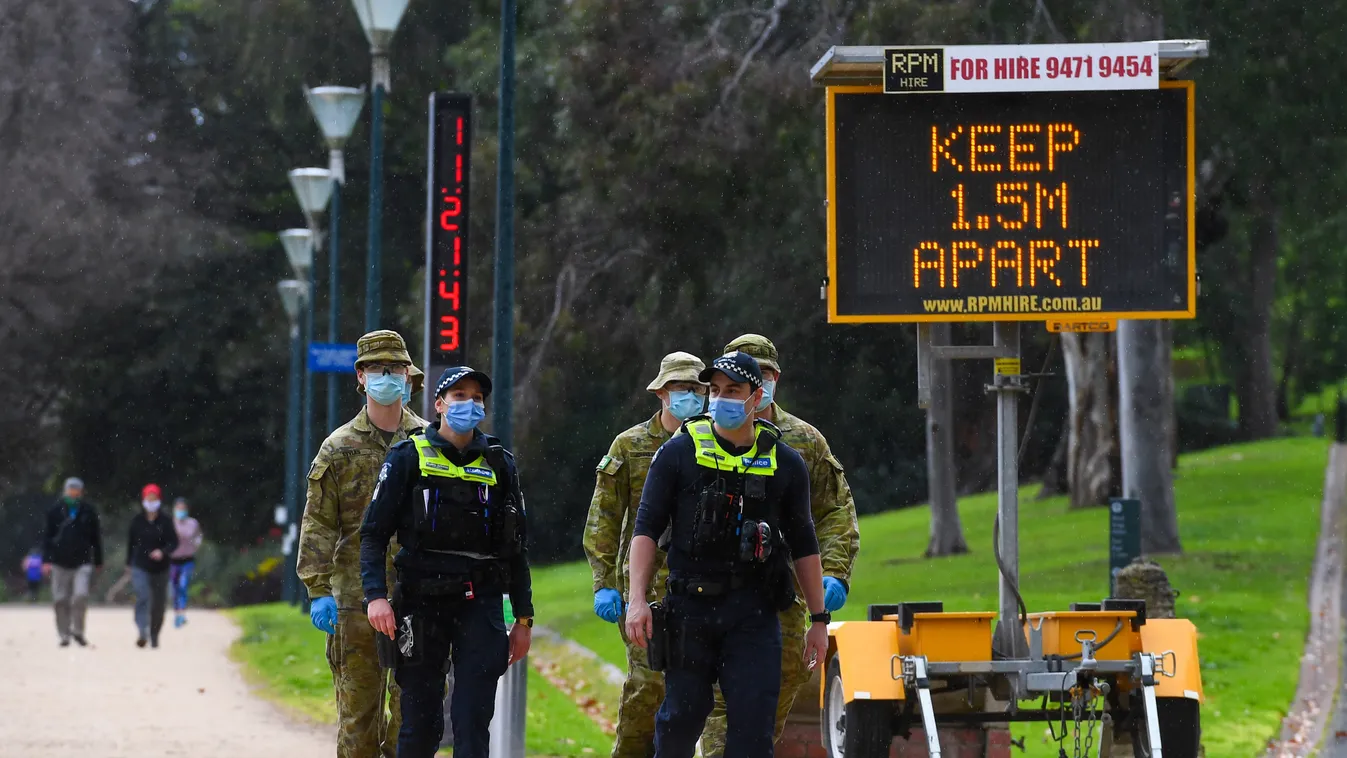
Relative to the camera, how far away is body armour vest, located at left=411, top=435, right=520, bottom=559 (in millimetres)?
8719

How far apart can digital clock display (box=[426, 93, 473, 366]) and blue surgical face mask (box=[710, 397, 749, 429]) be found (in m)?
5.11

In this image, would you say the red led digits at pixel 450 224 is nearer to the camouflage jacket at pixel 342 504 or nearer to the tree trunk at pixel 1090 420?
the camouflage jacket at pixel 342 504

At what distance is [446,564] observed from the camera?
8750 mm

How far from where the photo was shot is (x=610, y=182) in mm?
32781

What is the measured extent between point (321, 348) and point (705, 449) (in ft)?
36.9

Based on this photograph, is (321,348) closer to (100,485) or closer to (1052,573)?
(1052,573)

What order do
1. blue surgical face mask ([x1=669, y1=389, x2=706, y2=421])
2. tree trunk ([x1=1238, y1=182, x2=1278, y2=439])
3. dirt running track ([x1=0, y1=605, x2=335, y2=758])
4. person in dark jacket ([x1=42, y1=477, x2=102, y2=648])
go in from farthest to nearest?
tree trunk ([x1=1238, y1=182, x2=1278, y2=439]) → person in dark jacket ([x1=42, y1=477, x2=102, y2=648]) → dirt running track ([x1=0, y1=605, x2=335, y2=758]) → blue surgical face mask ([x1=669, y1=389, x2=706, y2=421])

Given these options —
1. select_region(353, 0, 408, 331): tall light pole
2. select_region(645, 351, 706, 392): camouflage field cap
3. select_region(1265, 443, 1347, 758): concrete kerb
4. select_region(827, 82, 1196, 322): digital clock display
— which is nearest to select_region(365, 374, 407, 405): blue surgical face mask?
select_region(645, 351, 706, 392): camouflage field cap

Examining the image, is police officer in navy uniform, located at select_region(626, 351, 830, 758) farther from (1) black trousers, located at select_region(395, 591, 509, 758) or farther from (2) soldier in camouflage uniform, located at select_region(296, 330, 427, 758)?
(2) soldier in camouflage uniform, located at select_region(296, 330, 427, 758)

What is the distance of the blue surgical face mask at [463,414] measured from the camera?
28.8 feet

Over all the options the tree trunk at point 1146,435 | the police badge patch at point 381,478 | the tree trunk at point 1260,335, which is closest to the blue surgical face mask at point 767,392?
the police badge patch at point 381,478

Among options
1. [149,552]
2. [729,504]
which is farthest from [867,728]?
[149,552]

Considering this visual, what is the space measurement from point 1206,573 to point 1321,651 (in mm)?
6188

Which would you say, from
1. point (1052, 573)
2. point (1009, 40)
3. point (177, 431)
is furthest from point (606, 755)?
point (177, 431)
